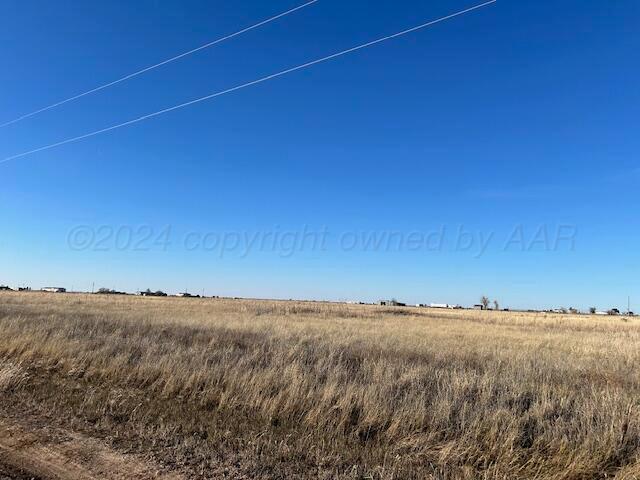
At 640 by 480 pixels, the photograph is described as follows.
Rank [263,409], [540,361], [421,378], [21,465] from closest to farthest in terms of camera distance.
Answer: [21,465], [263,409], [421,378], [540,361]

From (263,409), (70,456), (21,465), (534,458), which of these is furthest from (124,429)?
(534,458)

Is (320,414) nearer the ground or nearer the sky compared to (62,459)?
nearer the sky

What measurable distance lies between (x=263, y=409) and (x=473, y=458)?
3.10 metres

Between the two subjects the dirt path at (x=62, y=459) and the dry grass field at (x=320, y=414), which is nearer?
the dirt path at (x=62, y=459)

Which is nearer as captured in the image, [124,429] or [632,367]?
[124,429]

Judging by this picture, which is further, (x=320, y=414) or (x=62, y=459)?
(x=320, y=414)

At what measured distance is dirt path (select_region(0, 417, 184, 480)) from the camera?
4.86 metres

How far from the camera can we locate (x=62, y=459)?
524cm

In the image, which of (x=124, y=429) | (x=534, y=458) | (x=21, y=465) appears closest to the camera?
(x=21, y=465)

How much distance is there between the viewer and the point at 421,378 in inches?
379

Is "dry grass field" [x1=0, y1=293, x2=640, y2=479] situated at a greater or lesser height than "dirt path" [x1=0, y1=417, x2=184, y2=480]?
greater

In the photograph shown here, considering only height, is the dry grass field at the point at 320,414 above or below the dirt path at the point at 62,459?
above

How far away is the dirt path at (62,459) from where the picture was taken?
4.86 m

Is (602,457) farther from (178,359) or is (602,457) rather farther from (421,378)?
(178,359)
